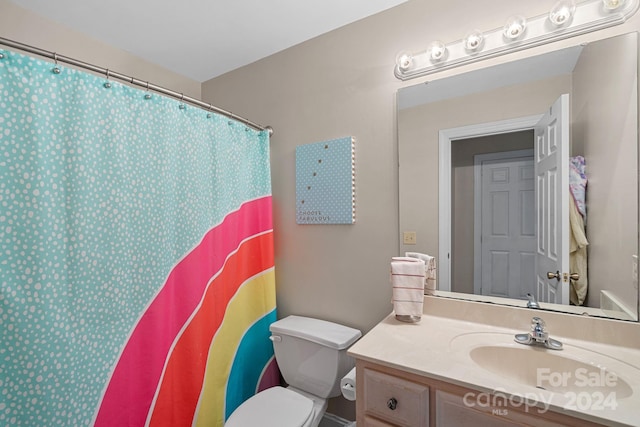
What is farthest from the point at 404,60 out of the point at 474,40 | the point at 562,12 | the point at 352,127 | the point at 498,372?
the point at 498,372

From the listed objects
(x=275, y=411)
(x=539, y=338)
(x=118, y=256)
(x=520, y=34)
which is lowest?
(x=275, y=411)

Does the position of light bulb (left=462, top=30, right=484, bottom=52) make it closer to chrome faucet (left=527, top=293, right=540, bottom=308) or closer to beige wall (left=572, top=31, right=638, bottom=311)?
beige wall (left=572, top=31, right=638, bottom=311)

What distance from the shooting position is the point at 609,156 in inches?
44.1

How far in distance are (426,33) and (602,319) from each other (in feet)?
4.73

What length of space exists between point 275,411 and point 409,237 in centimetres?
105

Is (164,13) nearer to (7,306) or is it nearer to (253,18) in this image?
(253,18)

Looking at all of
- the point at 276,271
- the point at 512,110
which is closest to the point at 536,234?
the point at 512,110

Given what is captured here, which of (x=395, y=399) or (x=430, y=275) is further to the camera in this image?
(x=430, y=275)

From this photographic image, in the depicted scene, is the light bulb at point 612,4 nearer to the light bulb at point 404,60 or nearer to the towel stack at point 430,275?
the light bulb at point 404,60

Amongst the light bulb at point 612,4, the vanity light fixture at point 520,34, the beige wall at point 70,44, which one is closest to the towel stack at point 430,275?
the vanity light fixture at point 520,34

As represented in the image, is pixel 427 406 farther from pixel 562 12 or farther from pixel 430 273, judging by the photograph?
pixel 562 12

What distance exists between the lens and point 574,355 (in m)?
1.05

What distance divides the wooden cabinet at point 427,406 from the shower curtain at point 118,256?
86 centimetres

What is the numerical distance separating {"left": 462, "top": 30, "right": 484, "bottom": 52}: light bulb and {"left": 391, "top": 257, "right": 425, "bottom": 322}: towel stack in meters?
0.99
